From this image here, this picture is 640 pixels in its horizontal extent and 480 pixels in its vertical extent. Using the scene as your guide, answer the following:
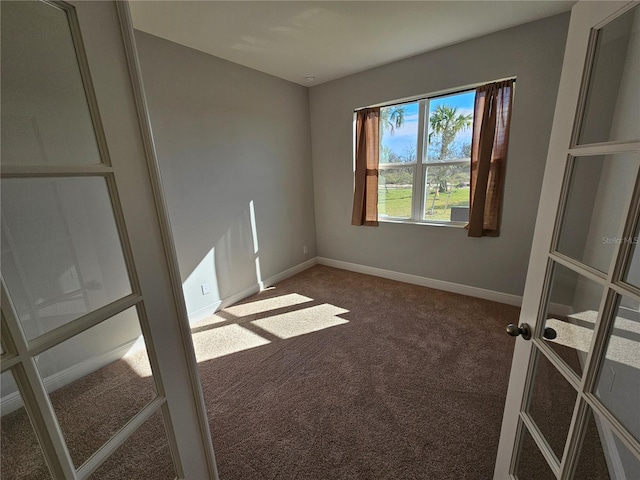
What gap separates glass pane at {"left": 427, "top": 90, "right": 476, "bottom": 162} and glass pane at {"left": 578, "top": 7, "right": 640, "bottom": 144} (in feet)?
7.33

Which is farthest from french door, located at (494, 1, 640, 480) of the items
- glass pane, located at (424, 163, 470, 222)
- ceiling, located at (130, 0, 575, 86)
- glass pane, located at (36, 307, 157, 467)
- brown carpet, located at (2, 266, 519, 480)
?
glass pane, located at (424, 163, 470, 222)

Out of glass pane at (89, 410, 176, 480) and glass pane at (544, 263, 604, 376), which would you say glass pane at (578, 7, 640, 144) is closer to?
glass pane at (544, 263, 604, 376)

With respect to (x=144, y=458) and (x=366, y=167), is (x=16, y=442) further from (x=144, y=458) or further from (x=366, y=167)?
(x=366, y=167)

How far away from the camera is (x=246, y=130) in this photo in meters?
3.02

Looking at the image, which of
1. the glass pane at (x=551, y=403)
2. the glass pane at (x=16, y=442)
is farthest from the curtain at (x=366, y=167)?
the glass pane at (x=16, y=442)

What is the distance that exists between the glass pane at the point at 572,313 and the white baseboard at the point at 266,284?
2882mm

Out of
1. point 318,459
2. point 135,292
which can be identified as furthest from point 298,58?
point 318,459

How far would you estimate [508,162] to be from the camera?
257cm

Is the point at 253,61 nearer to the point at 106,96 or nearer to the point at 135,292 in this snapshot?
the point at 106,96

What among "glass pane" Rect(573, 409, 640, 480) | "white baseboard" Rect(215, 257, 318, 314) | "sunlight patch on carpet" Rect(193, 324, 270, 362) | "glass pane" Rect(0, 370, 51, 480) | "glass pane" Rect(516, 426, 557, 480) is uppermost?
"glass pane" Rect(0, 370, 51, 480)

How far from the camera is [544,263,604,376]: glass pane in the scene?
0.72m

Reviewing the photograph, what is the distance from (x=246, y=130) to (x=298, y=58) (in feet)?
3.02

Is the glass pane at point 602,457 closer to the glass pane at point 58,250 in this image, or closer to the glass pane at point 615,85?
the glass pane at point 615,85

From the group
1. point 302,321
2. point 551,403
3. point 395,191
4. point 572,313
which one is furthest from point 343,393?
point 395,191
